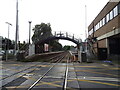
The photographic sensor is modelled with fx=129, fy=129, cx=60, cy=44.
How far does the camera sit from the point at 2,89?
6137 millimetres

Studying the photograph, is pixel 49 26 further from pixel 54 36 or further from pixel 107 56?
pixel 107 56

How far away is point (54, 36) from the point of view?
120ft

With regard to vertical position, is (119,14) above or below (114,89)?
above

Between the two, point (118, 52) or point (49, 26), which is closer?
point (118, 52)

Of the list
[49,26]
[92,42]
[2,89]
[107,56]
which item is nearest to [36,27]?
[49,26]

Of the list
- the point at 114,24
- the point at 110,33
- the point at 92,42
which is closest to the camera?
the point at 114,24

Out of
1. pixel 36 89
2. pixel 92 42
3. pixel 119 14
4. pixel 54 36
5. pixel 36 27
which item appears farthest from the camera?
pixel 36 27

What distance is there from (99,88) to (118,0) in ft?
48.3

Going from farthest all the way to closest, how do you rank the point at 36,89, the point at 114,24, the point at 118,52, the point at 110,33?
the point at 118,52 → the point at 110,33 → the point at 114,24 → the point at 36,89

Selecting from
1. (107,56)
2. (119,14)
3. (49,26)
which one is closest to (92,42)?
(107,56)

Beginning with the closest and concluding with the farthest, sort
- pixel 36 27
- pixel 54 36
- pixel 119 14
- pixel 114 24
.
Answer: pixel 119 14
pixel 114 24
pixel 54 36
pixel 36 27

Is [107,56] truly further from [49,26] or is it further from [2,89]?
[49,26]

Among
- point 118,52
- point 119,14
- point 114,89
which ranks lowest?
point 114,89

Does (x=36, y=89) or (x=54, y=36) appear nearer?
(x=36, y=89)
